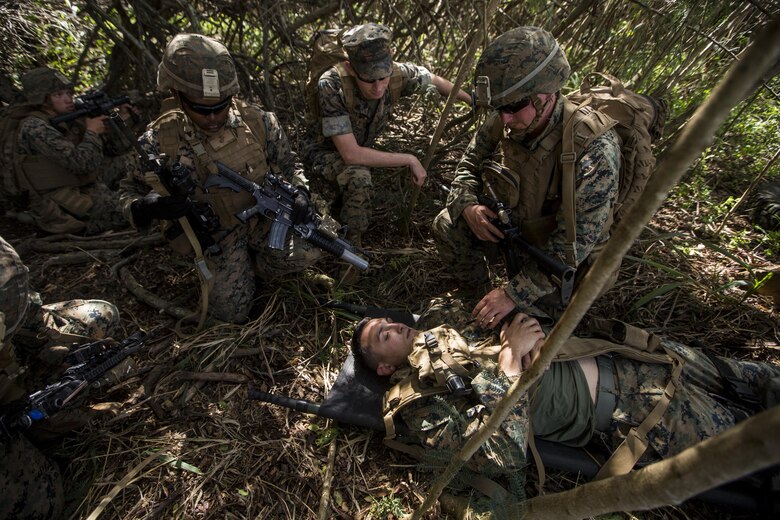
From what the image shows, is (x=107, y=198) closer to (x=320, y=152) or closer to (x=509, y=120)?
(x=320, y=152)

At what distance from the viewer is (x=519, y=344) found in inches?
103

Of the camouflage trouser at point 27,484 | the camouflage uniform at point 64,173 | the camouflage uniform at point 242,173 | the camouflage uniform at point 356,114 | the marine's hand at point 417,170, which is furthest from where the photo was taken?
the camouflage uniform at point 64,173

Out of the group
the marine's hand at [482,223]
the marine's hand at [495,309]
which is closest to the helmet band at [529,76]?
the marine's hand at [482,223]

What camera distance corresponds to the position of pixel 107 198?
4.77 m

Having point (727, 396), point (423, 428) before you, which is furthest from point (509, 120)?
point (727, 396)

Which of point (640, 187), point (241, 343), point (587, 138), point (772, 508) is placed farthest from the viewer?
point (241, 343)

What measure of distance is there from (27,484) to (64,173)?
11.7 ft

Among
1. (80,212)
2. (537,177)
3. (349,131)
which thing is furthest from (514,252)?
(80,212)

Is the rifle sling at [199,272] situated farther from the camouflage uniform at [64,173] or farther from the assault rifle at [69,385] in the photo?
the camouflage uniform at [64,173]

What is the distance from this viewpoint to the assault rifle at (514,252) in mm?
2613

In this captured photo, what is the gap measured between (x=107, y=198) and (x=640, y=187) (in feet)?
17.3

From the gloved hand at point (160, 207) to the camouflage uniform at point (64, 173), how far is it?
6.21 feet

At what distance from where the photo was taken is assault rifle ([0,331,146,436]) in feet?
7.32

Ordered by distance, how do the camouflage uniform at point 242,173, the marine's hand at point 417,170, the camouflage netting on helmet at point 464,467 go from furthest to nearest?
1. the marine's hand at point 417,170
2. the camouflage uniform at point 242,173
3. the camouflage netting on helmet at point 464,467
